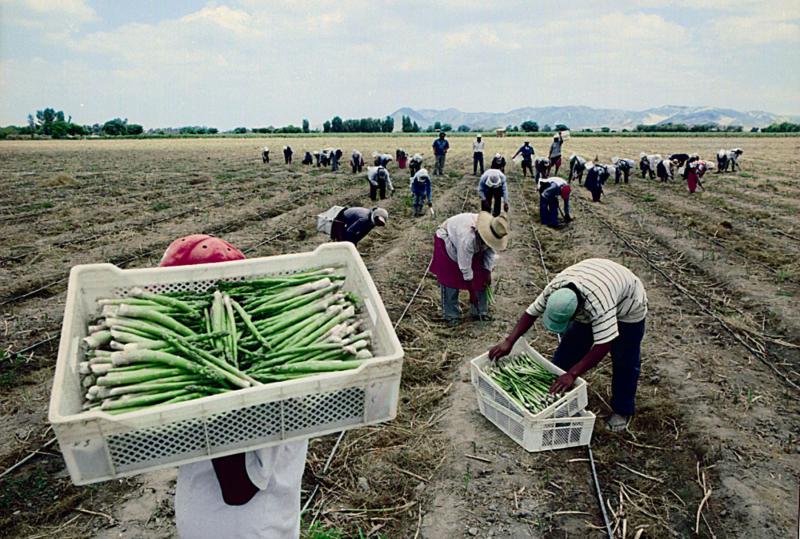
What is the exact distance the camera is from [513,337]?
15.5 feet

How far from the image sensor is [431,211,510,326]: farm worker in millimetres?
6129

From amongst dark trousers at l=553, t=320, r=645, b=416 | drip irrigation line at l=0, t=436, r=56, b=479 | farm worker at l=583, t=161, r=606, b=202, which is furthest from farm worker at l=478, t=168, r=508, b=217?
drip irrigation line at l=0, t=436, r=56, b=479

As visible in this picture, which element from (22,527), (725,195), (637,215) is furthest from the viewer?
(725,195)

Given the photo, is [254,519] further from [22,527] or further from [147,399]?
[22,527]

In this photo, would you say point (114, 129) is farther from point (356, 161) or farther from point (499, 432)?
point (499, 432)

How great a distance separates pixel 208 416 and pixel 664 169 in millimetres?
23054

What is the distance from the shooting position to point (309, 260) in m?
2.59

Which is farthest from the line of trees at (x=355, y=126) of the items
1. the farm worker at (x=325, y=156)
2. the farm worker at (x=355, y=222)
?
the farm worker at (x=355, y=222)

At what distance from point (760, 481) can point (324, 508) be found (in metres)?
3.49

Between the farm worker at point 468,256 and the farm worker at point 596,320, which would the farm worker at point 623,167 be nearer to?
the farm worker at point 468,256

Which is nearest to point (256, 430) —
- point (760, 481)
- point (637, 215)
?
point (760, 481)

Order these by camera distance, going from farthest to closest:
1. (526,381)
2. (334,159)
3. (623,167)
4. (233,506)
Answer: (334,159) → (623,167) → (526,381) → (233,506)

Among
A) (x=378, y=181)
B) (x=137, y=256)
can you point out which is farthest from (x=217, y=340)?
(x=378, y=181)

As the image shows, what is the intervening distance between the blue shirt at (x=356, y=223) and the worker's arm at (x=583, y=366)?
4287 mm
